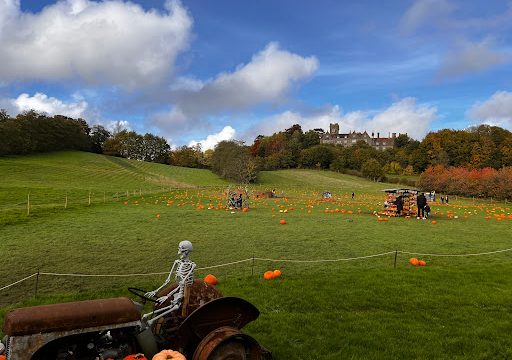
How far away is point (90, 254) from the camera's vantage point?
1630 cm

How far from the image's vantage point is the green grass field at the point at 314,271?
28.3 feet

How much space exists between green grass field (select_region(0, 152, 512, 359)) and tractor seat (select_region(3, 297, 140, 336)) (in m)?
3.37

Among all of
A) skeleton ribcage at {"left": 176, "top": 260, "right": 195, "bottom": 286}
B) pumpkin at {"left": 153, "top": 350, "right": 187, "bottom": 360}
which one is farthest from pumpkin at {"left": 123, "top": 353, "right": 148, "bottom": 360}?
skeleton ribcage at {"left": 176, "top": 260, "right": 195, "bottom": 286}

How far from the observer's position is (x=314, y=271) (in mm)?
14148

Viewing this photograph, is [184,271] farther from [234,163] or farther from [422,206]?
[234,163]

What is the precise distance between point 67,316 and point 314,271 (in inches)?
392

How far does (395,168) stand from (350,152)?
43.4ft

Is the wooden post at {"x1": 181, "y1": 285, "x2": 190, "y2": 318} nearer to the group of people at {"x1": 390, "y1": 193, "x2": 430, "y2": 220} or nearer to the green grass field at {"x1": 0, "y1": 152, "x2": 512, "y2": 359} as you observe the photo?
the green grass field at {"x1": 0, "y1": 152, "x2": 512, "y2": 359}

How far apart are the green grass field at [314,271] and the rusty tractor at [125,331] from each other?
193 centimetres

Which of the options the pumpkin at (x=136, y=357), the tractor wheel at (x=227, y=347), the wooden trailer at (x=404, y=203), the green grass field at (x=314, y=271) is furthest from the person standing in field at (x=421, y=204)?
the pumpkin at (x=136, y=357)

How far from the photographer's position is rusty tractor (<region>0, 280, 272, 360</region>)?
525 cm

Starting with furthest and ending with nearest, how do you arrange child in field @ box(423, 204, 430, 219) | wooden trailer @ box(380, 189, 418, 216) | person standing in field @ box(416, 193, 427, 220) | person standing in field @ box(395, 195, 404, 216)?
wooden trailer @ box(380, 189, 418, 216) → person standing in field @ box(395, 195, 404, 216) → child in field @ box(423, 204, 430, 219) → person standing in field @ box(416, 193, 427, 220)

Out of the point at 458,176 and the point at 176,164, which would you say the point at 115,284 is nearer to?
the point at 458,176

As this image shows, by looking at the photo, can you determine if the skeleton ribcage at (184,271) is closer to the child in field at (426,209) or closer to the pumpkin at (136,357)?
the pumpkin at (136,357)
